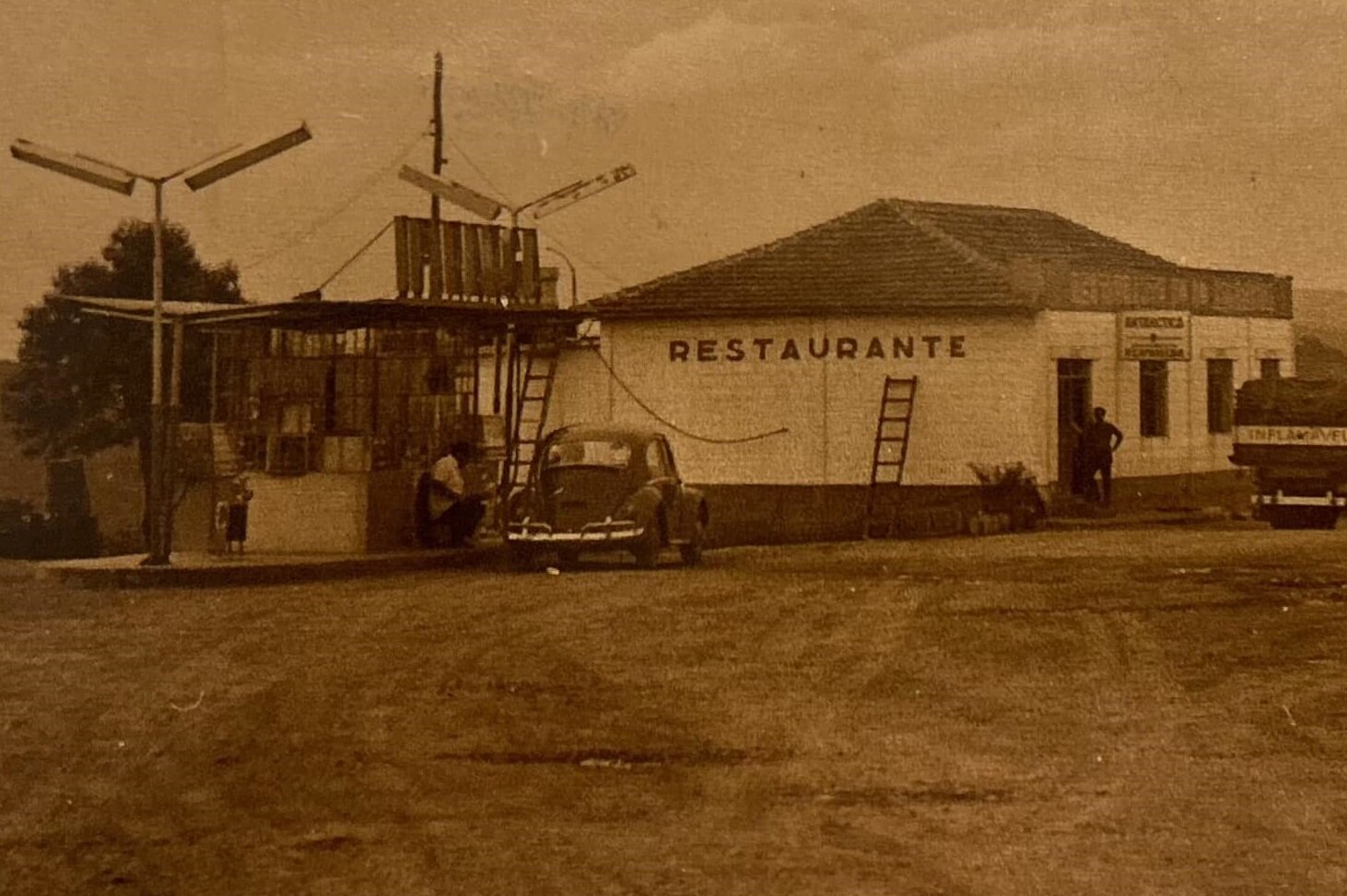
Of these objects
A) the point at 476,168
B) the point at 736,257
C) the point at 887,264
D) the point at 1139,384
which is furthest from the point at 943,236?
the point at 476,168

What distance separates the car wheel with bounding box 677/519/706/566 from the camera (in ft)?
45.7

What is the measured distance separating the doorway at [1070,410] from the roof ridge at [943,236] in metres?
1.22

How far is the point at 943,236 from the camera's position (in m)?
14.3

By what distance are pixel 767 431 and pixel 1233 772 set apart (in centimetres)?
913

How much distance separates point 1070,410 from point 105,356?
26.9 ft

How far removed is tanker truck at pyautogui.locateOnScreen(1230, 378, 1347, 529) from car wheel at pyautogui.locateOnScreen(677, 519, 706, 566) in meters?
5.25

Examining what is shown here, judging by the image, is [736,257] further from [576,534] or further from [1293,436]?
[1293,436]

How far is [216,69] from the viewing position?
340 inches

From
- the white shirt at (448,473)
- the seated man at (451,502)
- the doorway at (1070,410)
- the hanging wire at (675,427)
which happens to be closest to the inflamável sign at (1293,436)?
the doorway at (1070,410)

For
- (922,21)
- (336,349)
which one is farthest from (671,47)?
(336,349)

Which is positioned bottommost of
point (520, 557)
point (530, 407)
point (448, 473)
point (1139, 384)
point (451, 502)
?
point (520, 557)

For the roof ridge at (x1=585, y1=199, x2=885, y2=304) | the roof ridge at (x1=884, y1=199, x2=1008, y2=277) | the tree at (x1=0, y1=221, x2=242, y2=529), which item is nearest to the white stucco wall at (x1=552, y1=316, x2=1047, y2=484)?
the roof ridge at (x1=884, y1=199, x2=1008, y2=277)

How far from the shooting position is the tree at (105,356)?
395 inches

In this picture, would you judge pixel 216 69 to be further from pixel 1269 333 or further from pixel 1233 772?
pixel 1269 333
